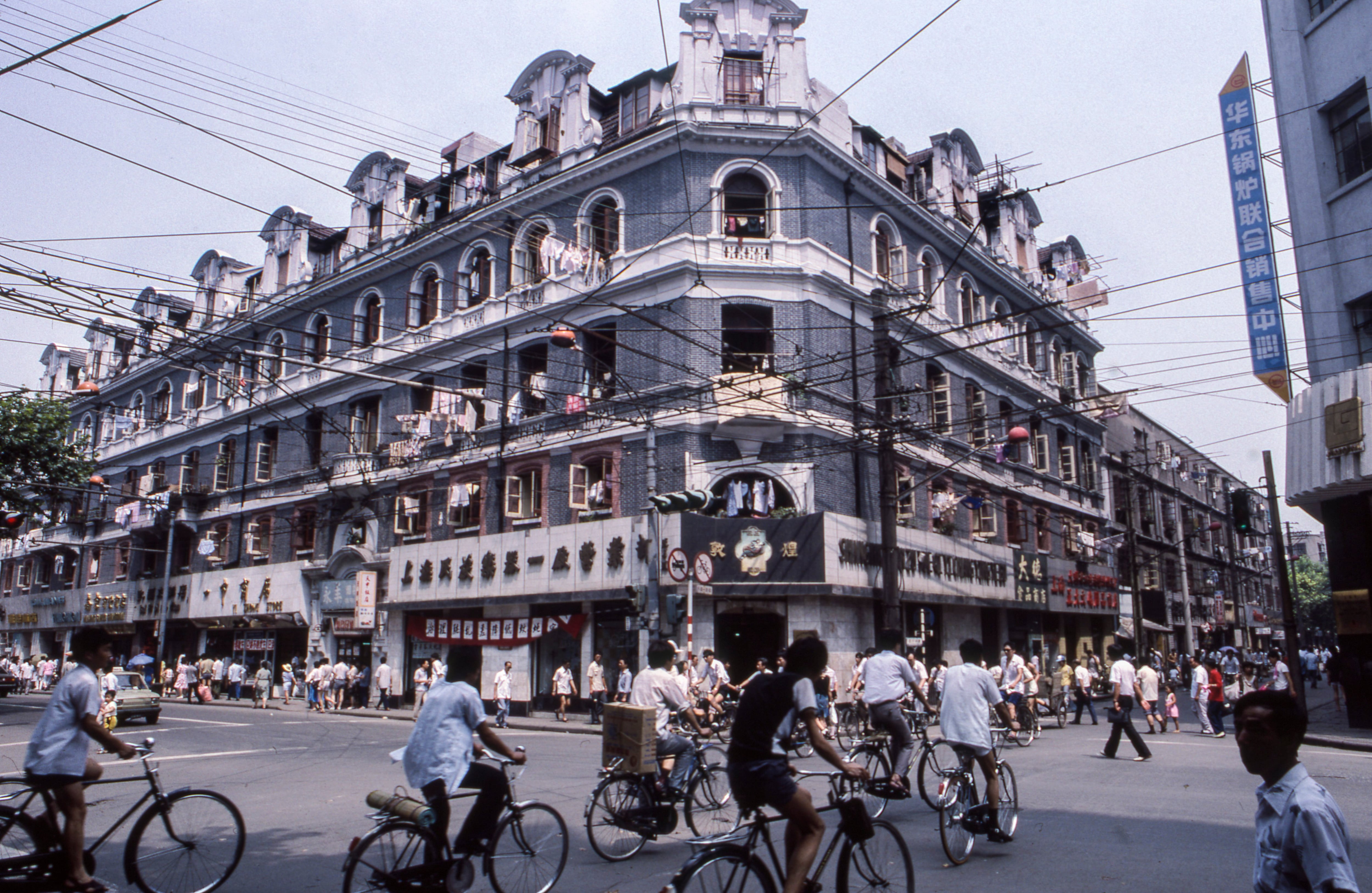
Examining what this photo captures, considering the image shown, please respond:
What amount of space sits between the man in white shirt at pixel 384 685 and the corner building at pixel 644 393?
68 cm

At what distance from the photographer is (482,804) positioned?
6082mm

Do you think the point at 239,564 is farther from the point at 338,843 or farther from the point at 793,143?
the point at 338,843

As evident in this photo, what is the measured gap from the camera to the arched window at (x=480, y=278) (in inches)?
1092

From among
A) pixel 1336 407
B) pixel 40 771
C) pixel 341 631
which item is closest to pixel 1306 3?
pixel 1336 407

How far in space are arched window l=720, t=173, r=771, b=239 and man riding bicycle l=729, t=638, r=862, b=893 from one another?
19507 millimetres

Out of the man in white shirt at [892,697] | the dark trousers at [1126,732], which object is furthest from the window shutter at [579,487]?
the man in white shirt at [892,697]

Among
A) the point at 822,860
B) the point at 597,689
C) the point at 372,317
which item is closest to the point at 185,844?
the point at 822,860

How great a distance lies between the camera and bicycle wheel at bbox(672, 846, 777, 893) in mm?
4777

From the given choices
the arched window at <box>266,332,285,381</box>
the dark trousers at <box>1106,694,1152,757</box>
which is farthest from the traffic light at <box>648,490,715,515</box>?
the arched window at <box>266,332,285,381</box>

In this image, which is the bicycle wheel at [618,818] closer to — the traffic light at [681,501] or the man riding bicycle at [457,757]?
the man riding bicycle at [457,757]

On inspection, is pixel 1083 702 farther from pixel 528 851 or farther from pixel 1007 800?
pixel 528 851

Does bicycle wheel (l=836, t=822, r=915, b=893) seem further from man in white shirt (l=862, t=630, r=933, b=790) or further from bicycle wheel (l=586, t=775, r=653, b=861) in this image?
man in white shirt (l=862, t=630, r=933, b=790)

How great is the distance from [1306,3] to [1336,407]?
896 centimetres

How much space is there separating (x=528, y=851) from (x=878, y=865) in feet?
7.60
